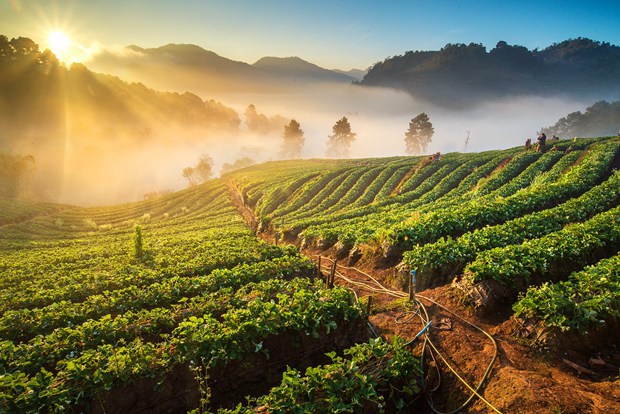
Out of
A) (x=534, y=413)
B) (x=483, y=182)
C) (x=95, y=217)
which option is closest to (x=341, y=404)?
(x=534, y=413)

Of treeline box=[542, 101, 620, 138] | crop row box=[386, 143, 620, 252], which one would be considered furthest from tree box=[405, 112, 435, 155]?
crop row box=[386, 143, 620, 252]

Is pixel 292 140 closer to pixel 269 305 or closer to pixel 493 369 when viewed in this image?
pixel 269 305

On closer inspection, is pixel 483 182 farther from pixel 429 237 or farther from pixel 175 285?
pixel 175 285

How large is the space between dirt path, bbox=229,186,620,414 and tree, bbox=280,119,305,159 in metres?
149

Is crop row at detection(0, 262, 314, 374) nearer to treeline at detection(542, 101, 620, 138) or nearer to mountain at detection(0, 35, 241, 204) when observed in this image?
mountain at detection(0, 35, 241, 204)

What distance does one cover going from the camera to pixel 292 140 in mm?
155625

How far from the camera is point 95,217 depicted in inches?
2395

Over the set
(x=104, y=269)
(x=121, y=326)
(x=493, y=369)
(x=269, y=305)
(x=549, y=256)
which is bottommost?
(x=493, y=369)

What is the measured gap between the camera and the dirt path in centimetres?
677

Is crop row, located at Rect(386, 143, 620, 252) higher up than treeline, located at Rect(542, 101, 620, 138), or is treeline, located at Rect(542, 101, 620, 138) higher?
treeline, located at Rect(542, 101, 620, 138)

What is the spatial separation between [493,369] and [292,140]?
153415mm

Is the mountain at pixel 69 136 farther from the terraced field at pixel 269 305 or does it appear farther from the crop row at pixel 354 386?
the crop row at pixel 354 386

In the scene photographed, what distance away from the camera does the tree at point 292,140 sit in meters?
154

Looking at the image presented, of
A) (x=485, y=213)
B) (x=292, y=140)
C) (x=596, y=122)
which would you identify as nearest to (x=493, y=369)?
(x=485, y=213)
